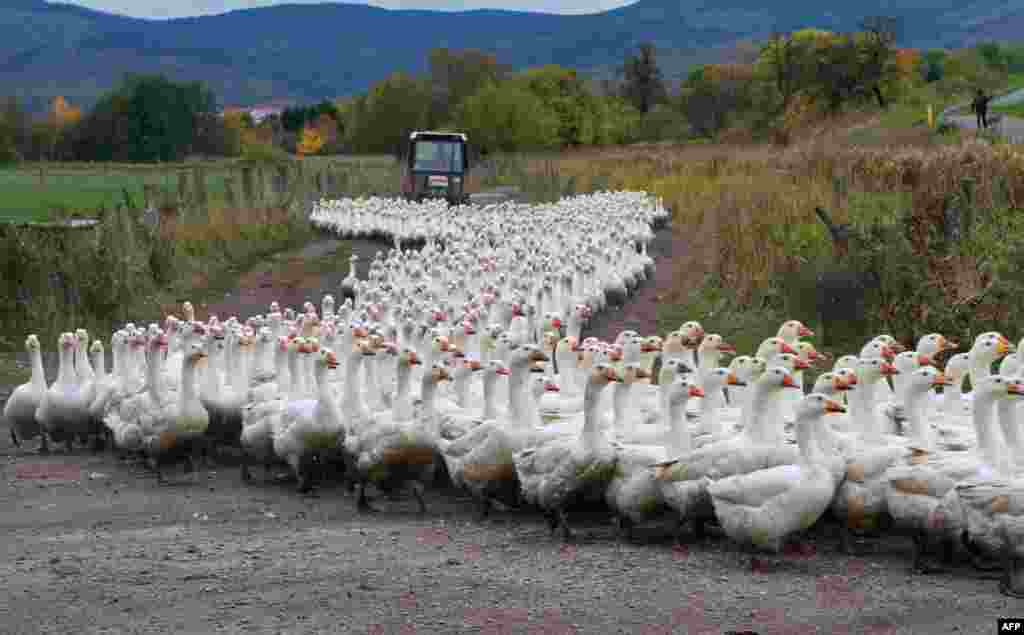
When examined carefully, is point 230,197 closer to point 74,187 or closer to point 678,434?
point 74,187

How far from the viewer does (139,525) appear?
1021 centimetres

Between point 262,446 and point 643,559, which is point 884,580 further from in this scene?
point 262,446

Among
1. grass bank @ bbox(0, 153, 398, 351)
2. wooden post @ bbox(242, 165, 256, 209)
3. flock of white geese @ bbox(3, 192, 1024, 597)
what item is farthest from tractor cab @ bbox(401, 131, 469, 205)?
flock of white geese @ bbox(3, 192, 1024, 597)

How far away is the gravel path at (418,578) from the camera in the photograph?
7.60 meters

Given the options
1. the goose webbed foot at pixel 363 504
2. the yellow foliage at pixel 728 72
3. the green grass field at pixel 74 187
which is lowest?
the goose webbed foot at pixel 363 504

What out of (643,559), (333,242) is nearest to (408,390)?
(643,559)

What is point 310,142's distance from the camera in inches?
4279

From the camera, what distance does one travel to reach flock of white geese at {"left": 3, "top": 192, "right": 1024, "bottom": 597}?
855 centimetres

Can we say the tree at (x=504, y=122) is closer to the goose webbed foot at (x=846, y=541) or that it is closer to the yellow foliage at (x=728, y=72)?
the yellow foliage at (x=728, y=72)

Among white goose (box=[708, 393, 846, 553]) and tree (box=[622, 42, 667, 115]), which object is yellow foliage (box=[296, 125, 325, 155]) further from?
white goose (box=[708, 393, 846, 553])

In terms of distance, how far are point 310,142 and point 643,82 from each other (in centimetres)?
2651

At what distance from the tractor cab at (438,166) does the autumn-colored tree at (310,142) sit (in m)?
63.6

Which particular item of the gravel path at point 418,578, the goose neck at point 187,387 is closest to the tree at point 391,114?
the goose neck at point 187,387

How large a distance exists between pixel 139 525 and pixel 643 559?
12.2 ft
